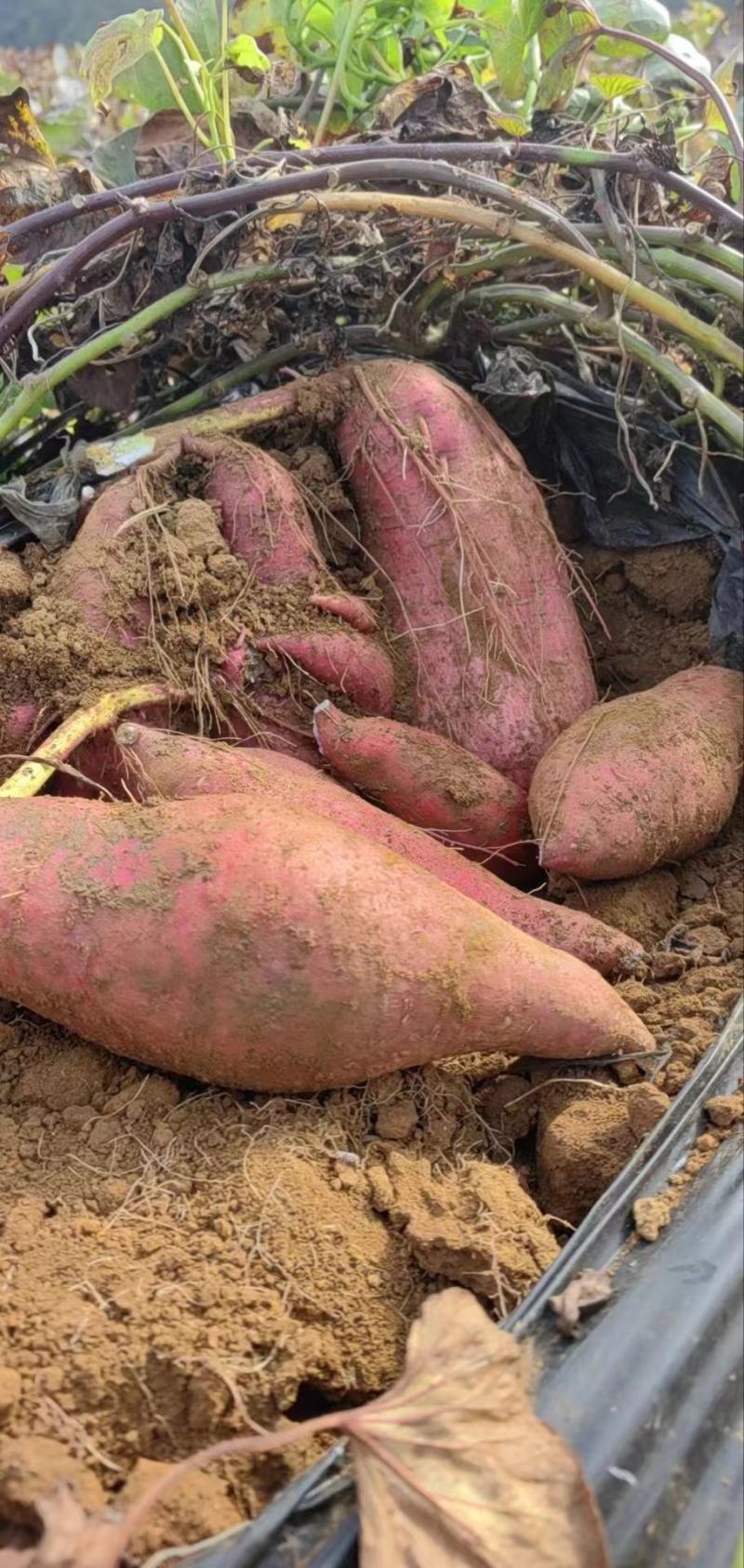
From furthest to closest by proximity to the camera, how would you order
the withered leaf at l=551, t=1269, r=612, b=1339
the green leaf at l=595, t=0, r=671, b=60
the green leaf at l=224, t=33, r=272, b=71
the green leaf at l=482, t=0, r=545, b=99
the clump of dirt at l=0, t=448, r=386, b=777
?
the green leaf at l=224, t=33, r=272, b=71
the green leaf at l=595, t=0, r=671, b=60
the green leaf at l=482, t=0, r=545, b=99
the clump of dirt at l=0, t=448, r=386, b=777
the withered leaf at l=551, t=1269, r=612, b=1339

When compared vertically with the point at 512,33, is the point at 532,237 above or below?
below

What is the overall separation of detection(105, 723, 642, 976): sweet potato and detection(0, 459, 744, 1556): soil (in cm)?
8

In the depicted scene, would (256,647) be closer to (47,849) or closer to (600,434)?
(47,849)

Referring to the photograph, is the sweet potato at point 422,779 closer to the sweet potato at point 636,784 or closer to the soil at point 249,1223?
the sweet potato at point 636,784

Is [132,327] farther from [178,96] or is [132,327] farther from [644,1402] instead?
[644,1402]

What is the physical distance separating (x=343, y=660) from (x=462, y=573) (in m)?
0.25

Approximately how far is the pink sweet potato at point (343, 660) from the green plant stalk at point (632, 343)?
22.9 inches

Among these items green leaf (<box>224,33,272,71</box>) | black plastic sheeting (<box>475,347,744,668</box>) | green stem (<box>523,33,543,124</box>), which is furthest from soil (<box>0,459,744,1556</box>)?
green leaf (<box>224,33,272,71</box>)

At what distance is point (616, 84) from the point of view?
170 cm

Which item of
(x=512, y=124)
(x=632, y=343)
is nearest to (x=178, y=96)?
(x=512, y=124)

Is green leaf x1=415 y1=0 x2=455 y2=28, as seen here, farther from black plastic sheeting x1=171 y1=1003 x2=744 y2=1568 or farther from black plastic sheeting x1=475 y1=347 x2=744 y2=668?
black plastic sheeting x1=171 y1=1003 x2=744 y2=1568

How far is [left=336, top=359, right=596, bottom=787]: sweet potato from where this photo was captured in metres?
1.65

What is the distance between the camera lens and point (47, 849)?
1220 millimetres

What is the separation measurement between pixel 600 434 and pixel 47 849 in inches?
47.5
